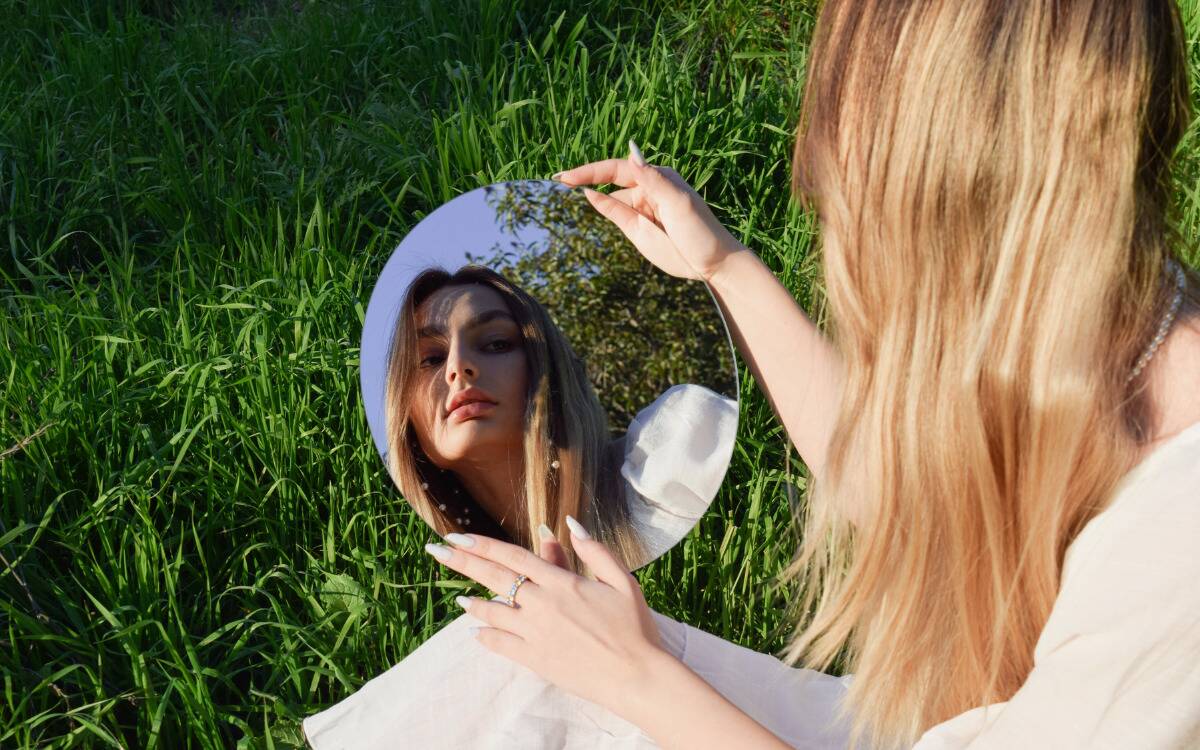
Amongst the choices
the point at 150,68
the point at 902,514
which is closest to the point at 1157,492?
the point at 902,514

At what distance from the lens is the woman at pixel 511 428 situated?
1.59m

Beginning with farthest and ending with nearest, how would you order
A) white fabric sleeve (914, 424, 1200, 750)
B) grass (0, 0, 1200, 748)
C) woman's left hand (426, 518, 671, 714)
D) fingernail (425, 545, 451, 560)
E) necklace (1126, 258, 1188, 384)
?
grass (0, 0, 1200, 748)
fingernail (425, 545, 451, 560)
woman's left hand (426, 518, 671, 714)
necklace (1126, 258, 1188, 384)
white fabric sleeve (914, 424, 1200, 750)

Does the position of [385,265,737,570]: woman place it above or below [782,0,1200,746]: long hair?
below

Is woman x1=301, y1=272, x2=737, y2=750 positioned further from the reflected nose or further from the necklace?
the necklace

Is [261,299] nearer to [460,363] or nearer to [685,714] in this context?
[460,363]

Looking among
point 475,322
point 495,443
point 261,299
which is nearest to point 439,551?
point 495,443

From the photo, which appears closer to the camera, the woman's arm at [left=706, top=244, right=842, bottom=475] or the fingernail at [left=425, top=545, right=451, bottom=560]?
the fingernail at [left=425, top=545, right=451, bottom=560]

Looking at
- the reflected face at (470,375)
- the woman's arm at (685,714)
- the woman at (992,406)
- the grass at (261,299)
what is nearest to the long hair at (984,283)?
the woman at (992,406)

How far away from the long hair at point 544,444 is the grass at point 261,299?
1.17 ft

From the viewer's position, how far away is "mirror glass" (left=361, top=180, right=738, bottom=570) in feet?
5.24

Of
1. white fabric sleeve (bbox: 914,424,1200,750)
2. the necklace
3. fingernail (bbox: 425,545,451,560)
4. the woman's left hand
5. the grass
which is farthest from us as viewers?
the grass

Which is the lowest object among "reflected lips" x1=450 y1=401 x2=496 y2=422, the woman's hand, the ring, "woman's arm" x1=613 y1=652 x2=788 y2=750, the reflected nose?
"woman's arm" x1=613 y1=652 x2=788 y2=750

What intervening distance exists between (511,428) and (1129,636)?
87 centimetres

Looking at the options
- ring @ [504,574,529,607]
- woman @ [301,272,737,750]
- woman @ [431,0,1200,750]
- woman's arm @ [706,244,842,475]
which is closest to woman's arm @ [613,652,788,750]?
woman @ [431,0,1200,750]
